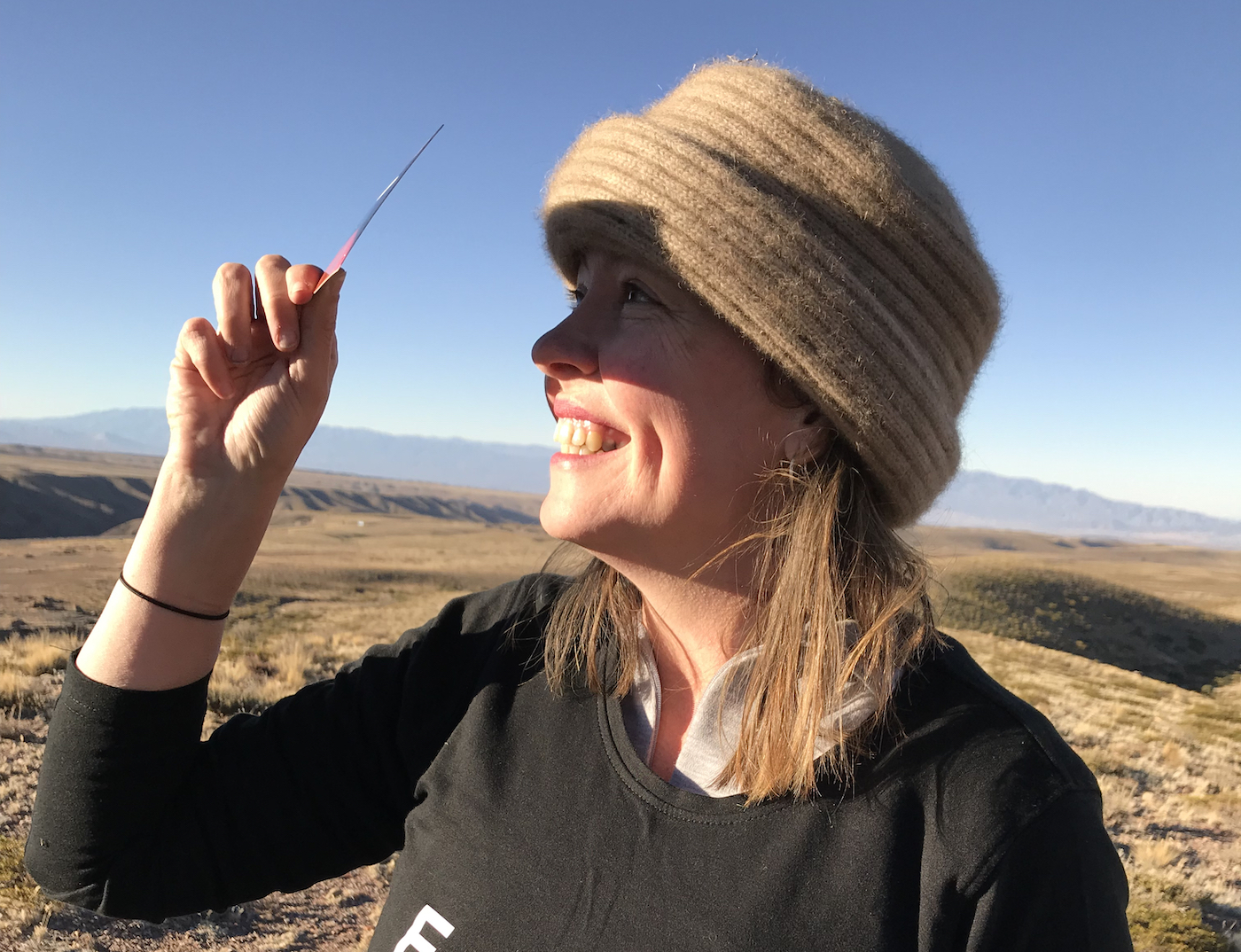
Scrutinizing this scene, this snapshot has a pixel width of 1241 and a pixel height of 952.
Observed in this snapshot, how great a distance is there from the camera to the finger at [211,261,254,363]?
1.50 m

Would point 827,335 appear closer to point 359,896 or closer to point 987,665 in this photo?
point 359,896

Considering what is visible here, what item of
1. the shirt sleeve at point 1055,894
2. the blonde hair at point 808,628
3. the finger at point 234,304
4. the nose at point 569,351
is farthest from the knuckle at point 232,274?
the shirt sleeve at point 1055,894

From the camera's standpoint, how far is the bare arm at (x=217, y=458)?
151 cm

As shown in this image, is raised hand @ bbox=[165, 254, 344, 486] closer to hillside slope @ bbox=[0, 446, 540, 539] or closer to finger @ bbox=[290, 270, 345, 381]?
finger @ bbox=[290, 270, 345, 381]

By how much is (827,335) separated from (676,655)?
0.81m

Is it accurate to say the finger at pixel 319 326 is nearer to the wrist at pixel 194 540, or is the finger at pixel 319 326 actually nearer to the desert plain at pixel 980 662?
the wrist at pixel 194 540

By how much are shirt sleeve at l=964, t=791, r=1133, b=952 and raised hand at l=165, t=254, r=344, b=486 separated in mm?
1546

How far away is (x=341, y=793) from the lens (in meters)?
1.71

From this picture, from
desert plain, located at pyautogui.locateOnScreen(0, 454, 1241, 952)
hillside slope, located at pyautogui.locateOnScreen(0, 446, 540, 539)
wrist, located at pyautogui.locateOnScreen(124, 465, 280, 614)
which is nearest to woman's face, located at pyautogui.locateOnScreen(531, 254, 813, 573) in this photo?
desert plain, located at pyautogui.locateOnScreen(0, 454, 1241, 952)

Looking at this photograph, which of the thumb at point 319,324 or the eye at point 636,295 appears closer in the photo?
the thumb at point 319,324

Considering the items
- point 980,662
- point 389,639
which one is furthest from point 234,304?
point 980,662

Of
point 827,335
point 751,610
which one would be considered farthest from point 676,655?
point 827,335

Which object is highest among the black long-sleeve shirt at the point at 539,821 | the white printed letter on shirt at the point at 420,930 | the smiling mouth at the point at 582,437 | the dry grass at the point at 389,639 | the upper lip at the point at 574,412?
the upper lip at the point at 574,412

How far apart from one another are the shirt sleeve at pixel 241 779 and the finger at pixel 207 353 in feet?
2.05
